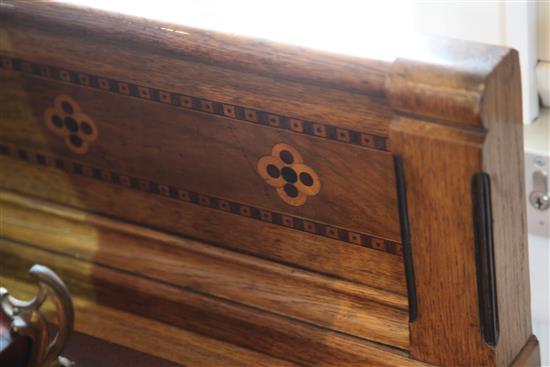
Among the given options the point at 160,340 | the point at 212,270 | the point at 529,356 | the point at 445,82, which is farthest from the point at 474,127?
the point at 160,340

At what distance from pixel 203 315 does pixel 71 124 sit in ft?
1.12

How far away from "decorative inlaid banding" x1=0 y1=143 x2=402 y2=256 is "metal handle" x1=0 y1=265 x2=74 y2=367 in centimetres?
29

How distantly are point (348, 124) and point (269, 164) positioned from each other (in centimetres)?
16

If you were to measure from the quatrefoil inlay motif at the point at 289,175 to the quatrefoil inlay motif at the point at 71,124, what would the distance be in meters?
0.30

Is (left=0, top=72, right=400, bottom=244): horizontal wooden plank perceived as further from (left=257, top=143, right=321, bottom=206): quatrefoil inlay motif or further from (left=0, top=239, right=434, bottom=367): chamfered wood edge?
(left=0, top=239, right=434, bottom=367): chamfered wood edge

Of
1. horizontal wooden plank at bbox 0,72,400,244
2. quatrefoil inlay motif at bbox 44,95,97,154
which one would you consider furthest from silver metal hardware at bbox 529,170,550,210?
quatrefoil inlay motif at bbox 44,95,97,154

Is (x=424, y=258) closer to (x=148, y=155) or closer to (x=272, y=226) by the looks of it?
(x=272, y=226)

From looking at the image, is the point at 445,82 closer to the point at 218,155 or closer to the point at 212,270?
the point at 218,155

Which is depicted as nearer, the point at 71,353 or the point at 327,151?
the point at 327,151

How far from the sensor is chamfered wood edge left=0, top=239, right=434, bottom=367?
1.44 m

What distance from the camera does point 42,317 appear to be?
1.29 m

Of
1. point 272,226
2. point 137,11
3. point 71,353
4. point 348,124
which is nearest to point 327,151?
point 348,124

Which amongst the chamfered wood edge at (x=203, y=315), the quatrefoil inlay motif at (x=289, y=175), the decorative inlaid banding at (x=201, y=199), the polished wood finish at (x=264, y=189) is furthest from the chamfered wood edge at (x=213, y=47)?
the chamfered wood edge at (x=203, y=315)

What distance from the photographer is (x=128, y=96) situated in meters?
1.49
